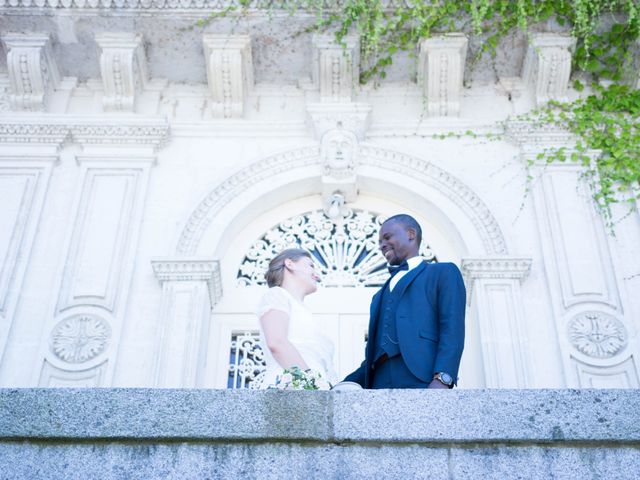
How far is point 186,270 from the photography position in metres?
7.17

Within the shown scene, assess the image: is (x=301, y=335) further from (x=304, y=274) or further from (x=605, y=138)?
(x=605, y=138)

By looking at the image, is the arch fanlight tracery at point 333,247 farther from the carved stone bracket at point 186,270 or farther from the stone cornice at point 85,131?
the stone cornice at point 85,131

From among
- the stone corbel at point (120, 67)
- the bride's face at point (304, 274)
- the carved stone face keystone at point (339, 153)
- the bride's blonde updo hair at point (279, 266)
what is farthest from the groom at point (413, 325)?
the stone corbel at point (120, 67)

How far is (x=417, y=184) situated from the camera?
790 cm

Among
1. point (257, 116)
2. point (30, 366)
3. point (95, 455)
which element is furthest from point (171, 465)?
point (257, 116)

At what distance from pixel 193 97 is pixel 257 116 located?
2.15 feet

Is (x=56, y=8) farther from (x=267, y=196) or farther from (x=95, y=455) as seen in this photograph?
(x=95, y=455)

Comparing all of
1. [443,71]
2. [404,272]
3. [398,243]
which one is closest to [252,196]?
[443,71]

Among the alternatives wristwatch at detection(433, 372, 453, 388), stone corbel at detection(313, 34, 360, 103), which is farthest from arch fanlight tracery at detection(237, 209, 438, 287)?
wristwatch at detection(433, 372, 453, 388)

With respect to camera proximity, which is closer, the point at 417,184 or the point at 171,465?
the point at 171,465

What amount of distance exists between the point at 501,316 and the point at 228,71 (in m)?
3.32

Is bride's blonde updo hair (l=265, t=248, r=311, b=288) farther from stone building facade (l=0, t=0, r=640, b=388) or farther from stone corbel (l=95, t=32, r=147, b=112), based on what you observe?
stone corbel (l=95, t=32, r=147, b=112)

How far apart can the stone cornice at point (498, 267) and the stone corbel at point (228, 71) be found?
8.62 feet

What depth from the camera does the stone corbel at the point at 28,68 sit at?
8.09m
